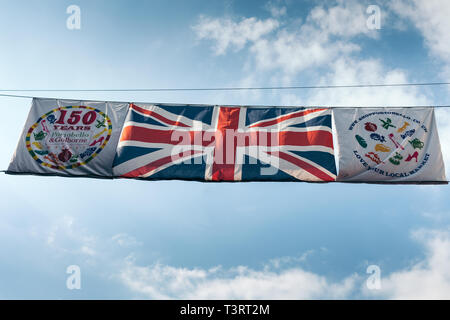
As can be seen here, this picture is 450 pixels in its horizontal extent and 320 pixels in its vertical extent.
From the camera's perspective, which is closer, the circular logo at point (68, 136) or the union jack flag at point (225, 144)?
the union jack flag at point (225, 144)

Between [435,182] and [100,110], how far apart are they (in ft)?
32.7

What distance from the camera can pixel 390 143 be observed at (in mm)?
8383

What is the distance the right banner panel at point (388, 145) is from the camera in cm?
804

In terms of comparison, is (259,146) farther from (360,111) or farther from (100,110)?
(100,110)

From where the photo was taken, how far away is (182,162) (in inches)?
324

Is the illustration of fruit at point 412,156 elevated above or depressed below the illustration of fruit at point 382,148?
below

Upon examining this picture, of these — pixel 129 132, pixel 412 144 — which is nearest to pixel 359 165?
pixel 412 144

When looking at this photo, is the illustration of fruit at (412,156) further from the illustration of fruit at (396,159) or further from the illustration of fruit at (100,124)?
the illustration of fruit at (100,124)

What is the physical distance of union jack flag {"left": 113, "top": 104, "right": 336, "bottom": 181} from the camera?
8.12 metres

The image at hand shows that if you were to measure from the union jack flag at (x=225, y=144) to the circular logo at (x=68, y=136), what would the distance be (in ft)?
2.42

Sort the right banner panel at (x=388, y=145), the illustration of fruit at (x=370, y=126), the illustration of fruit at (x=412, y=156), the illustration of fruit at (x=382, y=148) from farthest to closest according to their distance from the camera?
the illustration of fruit at (x=370, y=126)
the illustration of fruit at (x=382, y=148)
the illustration of fruit at (x=412, y=156)
the right banner panel at (x=388, y=145)

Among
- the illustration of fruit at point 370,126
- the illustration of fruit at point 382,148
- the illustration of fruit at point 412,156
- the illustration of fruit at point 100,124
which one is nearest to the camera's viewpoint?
the illustration of fruit at point 412,156

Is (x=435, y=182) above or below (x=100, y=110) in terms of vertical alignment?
below

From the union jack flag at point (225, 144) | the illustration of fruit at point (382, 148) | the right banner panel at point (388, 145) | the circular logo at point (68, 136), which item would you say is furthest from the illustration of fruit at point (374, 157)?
the circular logo at point (68, 136)
